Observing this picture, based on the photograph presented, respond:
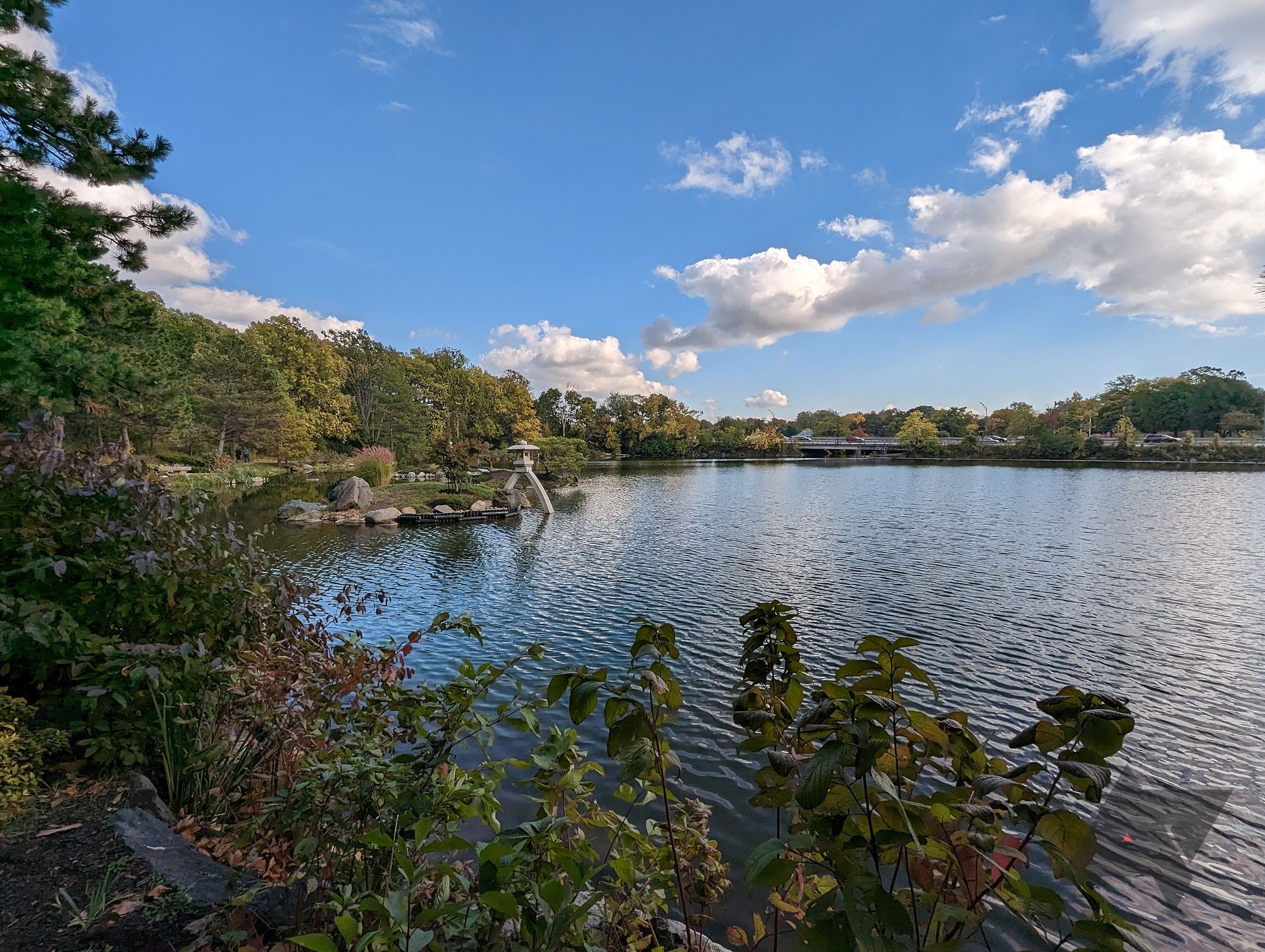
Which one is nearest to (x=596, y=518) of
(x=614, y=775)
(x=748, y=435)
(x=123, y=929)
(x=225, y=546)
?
(x=614, y=775)

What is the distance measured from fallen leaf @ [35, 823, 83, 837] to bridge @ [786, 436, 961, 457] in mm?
81442

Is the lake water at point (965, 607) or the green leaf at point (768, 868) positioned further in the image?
the lake water at point (965, 607)

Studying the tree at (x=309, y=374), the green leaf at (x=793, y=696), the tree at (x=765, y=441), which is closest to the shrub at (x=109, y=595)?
the green leaf at (x=793, y=696)

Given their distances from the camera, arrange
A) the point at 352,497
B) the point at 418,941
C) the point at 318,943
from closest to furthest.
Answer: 1. the point at 318,943
2. the point at 418,941
3. the point at 352,497

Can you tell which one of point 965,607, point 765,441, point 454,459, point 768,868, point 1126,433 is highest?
point 1126,433

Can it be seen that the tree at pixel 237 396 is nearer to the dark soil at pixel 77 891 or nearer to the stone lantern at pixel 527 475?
the stone lantern at pixel 527 475

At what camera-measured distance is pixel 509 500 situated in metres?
22.5

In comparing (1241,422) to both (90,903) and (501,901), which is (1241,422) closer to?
(501,901)

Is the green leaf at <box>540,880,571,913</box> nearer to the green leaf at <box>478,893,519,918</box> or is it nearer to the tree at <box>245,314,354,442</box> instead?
the green leaf at <box>478,893,519,918</box>

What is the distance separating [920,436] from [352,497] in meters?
73.9

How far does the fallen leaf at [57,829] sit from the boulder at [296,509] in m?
18.8

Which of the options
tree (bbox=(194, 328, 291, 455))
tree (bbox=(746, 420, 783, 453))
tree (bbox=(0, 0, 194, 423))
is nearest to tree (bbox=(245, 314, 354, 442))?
tree (bbox=(194, 328, 291, 455))

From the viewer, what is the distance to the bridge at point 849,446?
3002 inches

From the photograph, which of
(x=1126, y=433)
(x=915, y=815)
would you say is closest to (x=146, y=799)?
(x=915, y=815)
